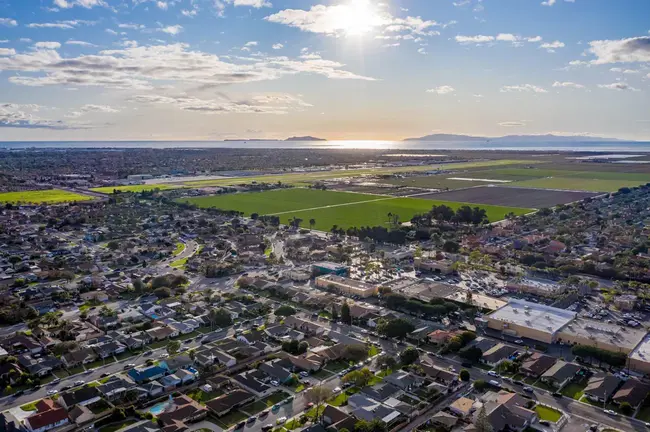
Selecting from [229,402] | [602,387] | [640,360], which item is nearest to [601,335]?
[640,360]

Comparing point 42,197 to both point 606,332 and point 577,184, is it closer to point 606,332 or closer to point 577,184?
point 606,332

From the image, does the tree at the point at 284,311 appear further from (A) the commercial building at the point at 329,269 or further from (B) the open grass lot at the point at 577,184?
(B) the open grass lot at the point at 577,184

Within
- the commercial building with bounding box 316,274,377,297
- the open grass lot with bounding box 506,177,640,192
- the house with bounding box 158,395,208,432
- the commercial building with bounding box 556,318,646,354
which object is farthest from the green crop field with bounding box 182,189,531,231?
the house with bounding box 158,395,208,432

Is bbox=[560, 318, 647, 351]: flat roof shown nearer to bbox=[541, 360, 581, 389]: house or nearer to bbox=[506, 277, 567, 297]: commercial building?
bbox=[541, 360, 581, 389]: house

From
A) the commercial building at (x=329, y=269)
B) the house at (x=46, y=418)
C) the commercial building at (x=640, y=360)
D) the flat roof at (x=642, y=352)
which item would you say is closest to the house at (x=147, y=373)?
the house at (x=46, y=418)

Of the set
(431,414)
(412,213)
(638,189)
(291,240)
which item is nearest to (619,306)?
(431,414)
